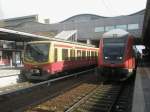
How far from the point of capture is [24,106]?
10133 millimetres

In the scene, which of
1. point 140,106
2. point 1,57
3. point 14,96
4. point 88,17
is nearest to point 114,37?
point 14,96

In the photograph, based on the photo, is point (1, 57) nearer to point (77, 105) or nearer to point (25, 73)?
point (25, 73)

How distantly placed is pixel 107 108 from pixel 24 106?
3.00m

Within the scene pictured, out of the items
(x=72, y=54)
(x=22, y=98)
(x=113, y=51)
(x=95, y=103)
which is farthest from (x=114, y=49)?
(x=22, y=98)

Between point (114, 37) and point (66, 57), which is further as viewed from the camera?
point (66, 57)

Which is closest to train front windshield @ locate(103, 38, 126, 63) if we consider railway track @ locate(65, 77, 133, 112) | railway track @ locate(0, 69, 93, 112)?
railway track @ locate(65, 77, 133, 112)

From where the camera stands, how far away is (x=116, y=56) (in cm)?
1596

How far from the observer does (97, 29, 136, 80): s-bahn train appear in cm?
1567

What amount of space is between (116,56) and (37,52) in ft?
16.5

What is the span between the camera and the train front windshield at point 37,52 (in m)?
17.2

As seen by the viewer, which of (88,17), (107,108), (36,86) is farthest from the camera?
(88,17)

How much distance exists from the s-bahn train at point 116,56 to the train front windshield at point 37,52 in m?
3.39

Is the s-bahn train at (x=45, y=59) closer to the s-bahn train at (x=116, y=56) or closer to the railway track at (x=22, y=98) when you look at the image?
the railway track at (x=22, y=98)

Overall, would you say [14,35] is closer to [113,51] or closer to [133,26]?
[113,51]
